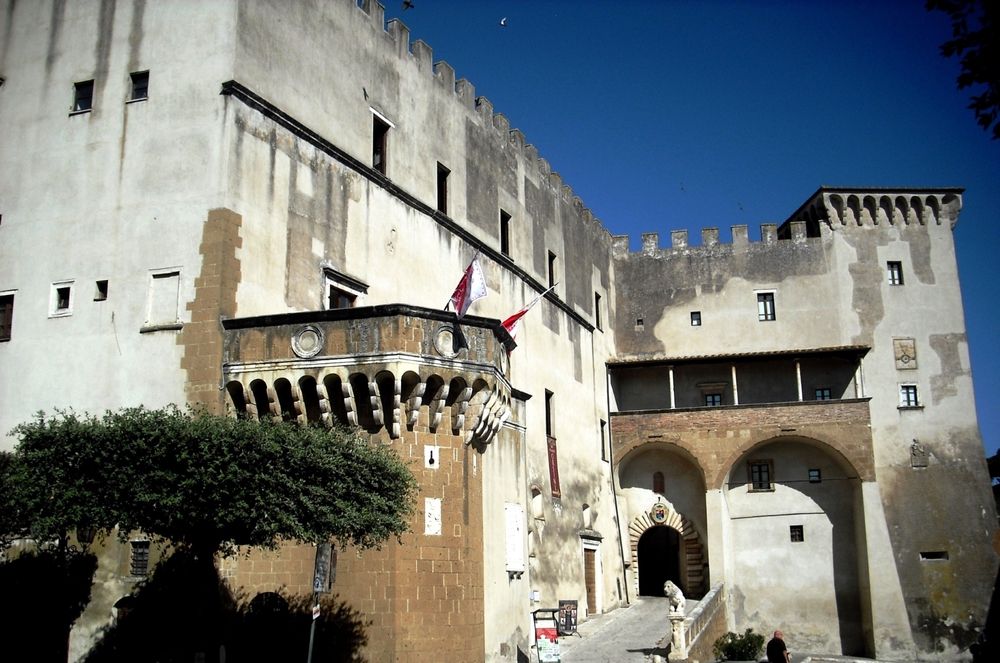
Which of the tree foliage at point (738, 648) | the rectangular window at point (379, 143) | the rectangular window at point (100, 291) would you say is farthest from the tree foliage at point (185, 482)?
the tree foliage at point (738, 648)

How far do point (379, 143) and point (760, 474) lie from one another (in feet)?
59.7

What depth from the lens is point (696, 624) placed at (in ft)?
89.5

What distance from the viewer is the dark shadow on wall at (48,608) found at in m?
18.1

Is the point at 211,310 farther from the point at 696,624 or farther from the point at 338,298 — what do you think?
A: the point at 696,624

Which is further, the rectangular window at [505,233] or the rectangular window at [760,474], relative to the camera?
the rectangular window at [760,474]

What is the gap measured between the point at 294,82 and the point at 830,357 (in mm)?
22153

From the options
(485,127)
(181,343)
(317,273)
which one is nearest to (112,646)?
(181,343)

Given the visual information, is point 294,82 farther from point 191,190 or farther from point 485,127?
point 485,127

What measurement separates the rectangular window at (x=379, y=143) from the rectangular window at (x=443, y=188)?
2684 mm

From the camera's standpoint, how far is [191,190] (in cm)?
1888

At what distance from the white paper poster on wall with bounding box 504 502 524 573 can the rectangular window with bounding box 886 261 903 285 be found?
20575 millimetres

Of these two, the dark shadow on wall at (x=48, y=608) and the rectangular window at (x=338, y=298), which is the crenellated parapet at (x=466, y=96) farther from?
the dark shadow on wall at (x=48, y=608)

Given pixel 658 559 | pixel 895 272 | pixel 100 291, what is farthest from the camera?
pixel 658 559

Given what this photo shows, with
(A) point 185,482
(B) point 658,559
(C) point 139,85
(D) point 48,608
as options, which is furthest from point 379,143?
(B) point 658,559
